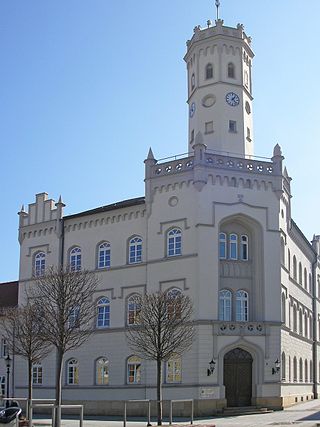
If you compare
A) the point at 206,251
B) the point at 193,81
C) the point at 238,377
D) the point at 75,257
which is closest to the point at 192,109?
the point at 193,81

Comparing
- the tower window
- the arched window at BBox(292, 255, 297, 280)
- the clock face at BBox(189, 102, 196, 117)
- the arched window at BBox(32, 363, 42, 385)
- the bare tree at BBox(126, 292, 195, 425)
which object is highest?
the clock face at BBox(189, 102, 196, 117)

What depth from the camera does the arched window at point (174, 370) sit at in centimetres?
3881

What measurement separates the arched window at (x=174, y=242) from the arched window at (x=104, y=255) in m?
5.17

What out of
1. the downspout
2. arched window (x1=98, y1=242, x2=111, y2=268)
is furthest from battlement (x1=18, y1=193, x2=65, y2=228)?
the downspout

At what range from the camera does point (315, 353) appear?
53156 millimetres

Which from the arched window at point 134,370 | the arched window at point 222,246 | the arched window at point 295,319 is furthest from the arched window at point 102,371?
the arched window at point 295,319

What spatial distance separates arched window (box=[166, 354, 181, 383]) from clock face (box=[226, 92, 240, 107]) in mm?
17256

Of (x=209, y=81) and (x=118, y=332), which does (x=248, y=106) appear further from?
(x=118, y=332)

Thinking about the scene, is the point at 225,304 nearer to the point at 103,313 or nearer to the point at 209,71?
the point at 103,313

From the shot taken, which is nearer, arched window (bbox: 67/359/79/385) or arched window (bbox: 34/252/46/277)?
arched window (bbox: 67/359/79/385)

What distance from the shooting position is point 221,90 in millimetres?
45125

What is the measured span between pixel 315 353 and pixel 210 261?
18600 millimetres

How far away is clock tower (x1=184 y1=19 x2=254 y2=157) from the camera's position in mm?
44812

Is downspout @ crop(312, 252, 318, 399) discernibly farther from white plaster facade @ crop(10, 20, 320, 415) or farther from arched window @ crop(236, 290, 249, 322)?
arched window @ crop(236, 290, 249, 322)
